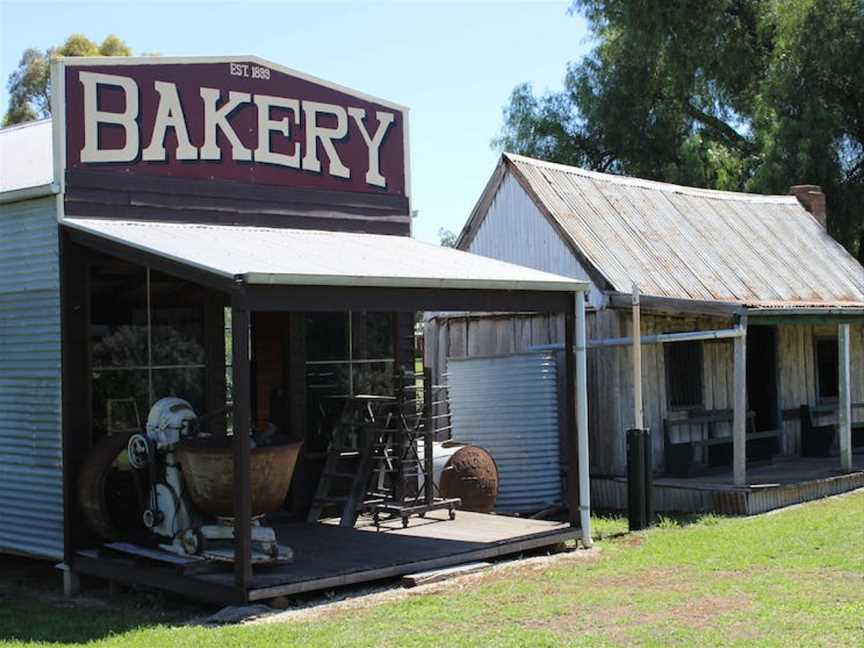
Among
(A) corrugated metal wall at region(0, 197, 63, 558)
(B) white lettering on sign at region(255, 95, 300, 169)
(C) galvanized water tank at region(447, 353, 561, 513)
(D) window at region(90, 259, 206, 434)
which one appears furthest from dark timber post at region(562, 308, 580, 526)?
(A) corrugated metal wall at region(0, 197, 63, 558)

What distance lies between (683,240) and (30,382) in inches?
400

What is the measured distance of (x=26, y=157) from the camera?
40.6 feet

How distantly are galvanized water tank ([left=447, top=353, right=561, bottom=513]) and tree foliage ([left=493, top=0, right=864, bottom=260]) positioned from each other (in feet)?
44.4

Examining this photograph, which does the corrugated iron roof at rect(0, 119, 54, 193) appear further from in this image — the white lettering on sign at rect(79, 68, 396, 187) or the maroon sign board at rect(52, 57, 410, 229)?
the white lettering on sign at rect(79, 68, 396, 187)

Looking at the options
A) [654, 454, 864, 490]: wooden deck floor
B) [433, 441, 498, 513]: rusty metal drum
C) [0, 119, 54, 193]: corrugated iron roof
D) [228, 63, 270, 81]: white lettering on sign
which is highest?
[228, 63, 270, 81]: white lettering on sign

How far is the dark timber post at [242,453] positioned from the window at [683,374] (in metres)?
8.49

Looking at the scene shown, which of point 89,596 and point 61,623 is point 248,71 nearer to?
point 89,596

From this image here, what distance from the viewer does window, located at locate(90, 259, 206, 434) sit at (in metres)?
11.1

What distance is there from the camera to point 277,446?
9.80 metres

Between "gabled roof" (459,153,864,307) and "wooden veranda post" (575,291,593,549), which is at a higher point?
"gabled roof" (459,153,864,307)

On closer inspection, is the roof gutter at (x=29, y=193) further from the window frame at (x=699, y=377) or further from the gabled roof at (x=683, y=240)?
the window frame at (x=699, y=377)

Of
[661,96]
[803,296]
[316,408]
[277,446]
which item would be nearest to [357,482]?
[316,408]

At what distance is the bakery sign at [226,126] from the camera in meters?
10.8

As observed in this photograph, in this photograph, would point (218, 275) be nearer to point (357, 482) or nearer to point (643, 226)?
point (357, 482)
